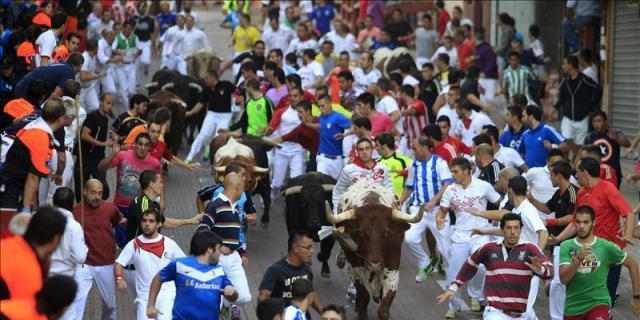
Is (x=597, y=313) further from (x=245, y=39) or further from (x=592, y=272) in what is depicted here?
(x=245, y=39)

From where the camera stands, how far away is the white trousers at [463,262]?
47.7 ft

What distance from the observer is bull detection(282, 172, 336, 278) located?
16.0m

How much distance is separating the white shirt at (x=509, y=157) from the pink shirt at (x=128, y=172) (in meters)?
4.35

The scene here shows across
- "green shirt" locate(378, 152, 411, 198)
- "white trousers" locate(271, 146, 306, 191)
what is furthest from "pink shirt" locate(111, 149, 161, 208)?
"white trousers" locate(271, 146, 306, 191)

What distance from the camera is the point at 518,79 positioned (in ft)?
81.6

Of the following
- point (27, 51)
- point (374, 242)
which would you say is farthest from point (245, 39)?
point (374, 242)

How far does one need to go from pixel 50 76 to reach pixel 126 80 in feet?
33.6

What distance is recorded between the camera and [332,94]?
74.7ft

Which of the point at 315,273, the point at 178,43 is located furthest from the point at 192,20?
the point at 315,273

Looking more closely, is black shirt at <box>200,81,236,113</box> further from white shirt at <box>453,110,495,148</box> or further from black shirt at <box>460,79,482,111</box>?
white shirt at <box>453,110,495,148</box>

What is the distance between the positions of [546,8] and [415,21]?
693 cm

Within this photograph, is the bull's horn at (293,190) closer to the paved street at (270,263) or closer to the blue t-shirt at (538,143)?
the paved street at (270,263)

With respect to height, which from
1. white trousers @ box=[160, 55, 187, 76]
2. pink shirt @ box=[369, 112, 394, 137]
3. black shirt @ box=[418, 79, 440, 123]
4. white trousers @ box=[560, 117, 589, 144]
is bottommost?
white trousers @ box=[560, 117, 589, 144]

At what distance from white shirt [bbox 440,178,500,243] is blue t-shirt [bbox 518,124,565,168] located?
3.09 metres
